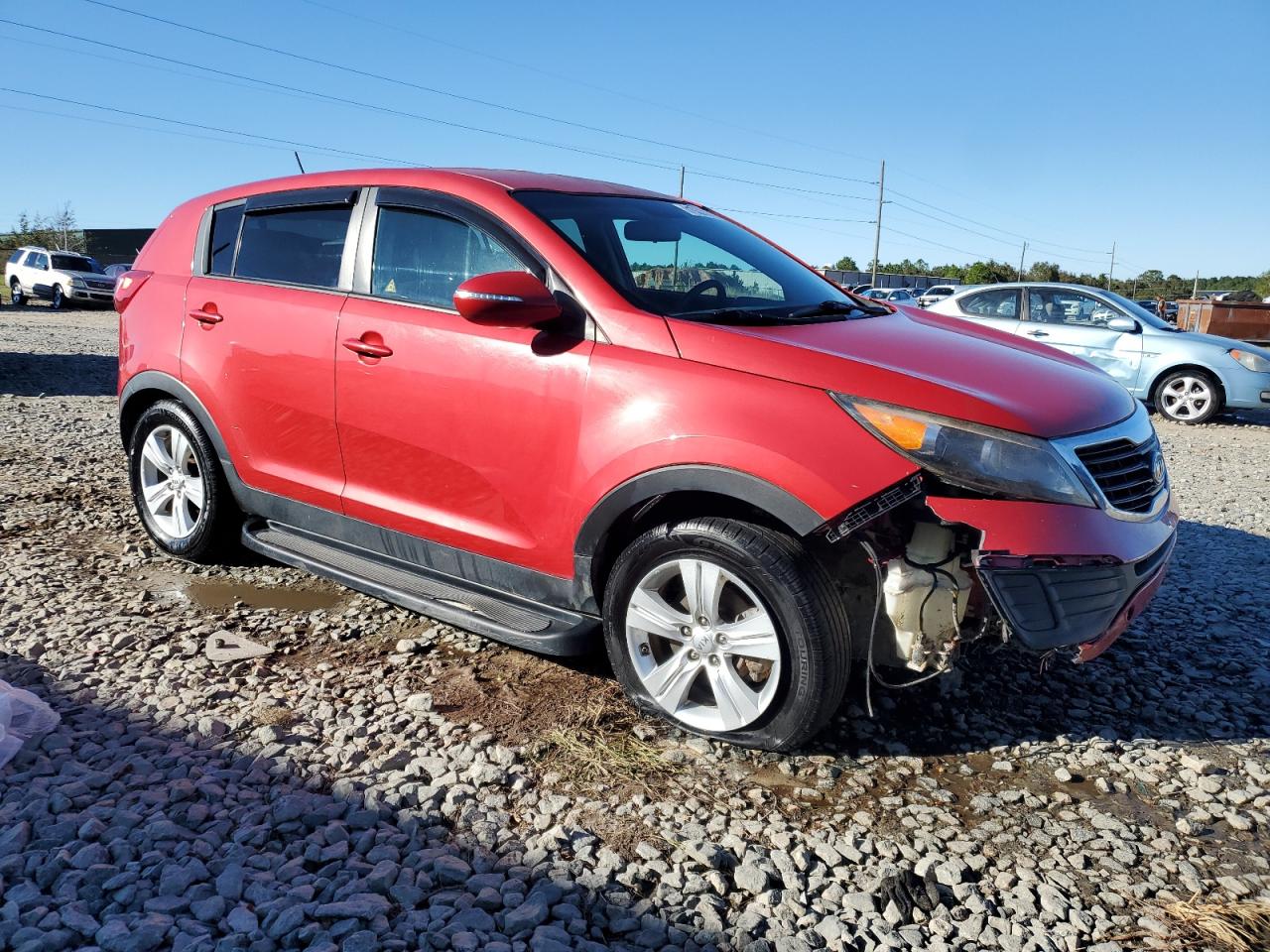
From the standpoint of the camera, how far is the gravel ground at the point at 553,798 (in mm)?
2127

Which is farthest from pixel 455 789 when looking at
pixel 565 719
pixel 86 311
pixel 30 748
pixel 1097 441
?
pixel 86 311

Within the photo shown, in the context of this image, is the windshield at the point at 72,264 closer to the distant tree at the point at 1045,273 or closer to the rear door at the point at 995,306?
the rear door at the point at 995,306

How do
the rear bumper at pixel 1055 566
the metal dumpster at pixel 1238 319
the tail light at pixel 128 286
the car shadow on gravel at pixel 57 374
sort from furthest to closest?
the metal dumpster at pixel 1238 319 → the car shadow on gravel at pixel 57 374 → the tail light at pixel 128 286 → the rear bumper at pixel 1055 566

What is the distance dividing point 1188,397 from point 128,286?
420 inches

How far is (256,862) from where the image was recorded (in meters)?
2.26

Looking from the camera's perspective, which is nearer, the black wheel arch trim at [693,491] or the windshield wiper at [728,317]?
the black wheel arch trim at [693,491]

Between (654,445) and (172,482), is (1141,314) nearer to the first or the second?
(654,445)

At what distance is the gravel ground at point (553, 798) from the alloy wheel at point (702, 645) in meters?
0.16

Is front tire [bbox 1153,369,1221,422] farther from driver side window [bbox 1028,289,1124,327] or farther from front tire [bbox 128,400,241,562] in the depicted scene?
front tire [bbox 128,400,241,562]

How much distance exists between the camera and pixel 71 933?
200cm

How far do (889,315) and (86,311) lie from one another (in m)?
29.6

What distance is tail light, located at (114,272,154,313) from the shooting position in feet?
14.6

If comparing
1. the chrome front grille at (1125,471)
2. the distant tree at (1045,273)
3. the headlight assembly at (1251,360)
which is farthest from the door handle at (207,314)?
the distant tree at (1045,273)

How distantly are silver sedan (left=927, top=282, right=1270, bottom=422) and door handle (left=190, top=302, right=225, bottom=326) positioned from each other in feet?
29.0
